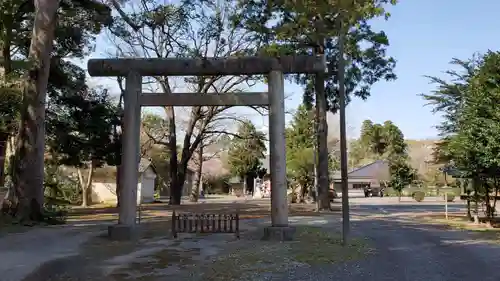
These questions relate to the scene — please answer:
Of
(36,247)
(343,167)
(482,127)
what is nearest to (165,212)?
(36,247)

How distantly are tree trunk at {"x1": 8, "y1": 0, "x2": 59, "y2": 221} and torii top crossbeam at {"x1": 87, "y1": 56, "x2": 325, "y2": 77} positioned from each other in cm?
436

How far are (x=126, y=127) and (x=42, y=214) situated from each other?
6.24m

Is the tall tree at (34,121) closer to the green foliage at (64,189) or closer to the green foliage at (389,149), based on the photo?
the green foliage at (64,189)

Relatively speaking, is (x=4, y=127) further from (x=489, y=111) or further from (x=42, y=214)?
(x=489, y=111)

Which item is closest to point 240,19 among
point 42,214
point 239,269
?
point 42,214

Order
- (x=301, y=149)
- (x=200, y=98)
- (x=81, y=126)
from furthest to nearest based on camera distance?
(x=301, y=149) → (x=81, y=126) → (x=200, y=98)

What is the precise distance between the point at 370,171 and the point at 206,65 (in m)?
49.9

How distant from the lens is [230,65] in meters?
12.8

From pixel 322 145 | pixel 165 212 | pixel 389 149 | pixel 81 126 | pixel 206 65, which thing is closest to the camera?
pixel 206 65

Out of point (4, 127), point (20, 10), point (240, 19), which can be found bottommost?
point (4, 127)

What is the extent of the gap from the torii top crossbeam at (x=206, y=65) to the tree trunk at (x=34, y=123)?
172 inches

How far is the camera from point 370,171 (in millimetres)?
59500

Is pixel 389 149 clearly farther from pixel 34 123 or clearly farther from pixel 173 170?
pixel 34 123

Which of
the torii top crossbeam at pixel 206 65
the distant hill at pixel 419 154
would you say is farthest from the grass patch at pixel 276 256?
the distant hill at pixel 419 154
